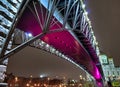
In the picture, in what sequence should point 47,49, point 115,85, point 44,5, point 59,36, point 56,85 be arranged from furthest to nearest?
point 56,85 → point 115,85 → point 47,49 → point 59,36 → point 44,5

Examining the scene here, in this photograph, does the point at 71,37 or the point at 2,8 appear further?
the point at 71,37

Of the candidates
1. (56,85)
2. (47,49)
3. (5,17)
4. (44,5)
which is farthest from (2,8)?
(56,85)

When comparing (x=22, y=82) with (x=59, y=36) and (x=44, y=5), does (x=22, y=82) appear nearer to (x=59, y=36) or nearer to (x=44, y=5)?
(x=59, y=36)

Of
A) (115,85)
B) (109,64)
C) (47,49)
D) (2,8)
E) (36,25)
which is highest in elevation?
(109,64)

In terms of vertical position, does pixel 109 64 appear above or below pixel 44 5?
above

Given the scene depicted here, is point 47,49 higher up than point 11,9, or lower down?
higher up

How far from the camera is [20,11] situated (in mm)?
7543

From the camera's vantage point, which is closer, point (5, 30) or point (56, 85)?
point (5, 30)

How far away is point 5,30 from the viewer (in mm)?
8180

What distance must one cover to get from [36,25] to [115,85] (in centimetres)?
2820

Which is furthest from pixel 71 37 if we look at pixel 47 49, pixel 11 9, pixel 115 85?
pixel 115 85

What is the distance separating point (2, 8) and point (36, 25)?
5061 mm

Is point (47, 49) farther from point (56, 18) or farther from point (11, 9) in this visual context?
point (11, 9)

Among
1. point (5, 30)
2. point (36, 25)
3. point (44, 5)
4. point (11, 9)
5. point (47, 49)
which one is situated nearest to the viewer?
point (5, 30)
